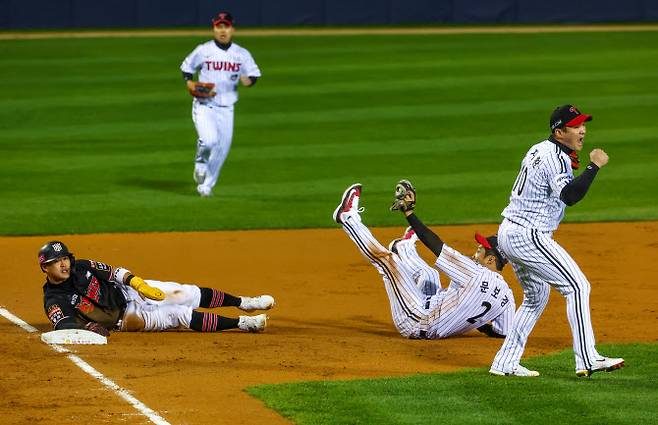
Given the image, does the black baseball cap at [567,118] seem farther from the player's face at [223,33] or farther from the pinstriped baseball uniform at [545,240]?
the player's face at [223,33]

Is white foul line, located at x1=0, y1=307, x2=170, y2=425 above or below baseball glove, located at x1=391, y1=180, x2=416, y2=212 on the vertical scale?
below

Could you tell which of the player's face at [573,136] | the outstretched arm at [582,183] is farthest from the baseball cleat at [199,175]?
the outstretched arm at [582,183]

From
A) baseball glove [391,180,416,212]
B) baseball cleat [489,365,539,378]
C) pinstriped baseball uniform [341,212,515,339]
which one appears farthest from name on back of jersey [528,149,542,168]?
baseball cleat [489,365,539,378]

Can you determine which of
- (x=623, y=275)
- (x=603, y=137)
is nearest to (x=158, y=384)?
(x=623, y=275)

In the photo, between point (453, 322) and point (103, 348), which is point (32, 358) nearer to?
point (103, 348)

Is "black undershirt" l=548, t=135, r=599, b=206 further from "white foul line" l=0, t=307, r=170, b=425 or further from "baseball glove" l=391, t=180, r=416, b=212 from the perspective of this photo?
"white foul line" l=0, t=307, r=170, b=425

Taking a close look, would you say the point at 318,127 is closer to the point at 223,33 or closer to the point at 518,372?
the point at 223,33
